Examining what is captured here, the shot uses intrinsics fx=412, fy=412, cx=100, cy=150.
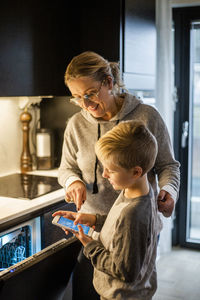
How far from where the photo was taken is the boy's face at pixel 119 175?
1.17m

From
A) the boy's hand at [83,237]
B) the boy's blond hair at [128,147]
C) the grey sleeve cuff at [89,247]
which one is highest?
the boy's blond hair at [128,147]

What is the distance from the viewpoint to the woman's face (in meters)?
1.58

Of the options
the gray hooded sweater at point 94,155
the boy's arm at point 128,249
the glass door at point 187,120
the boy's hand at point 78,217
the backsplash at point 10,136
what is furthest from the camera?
the glass door at point 187,120

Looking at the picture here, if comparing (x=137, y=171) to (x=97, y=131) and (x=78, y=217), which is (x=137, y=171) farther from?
(x=97, y=131)

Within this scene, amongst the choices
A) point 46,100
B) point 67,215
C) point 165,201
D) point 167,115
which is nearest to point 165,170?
point 165,201

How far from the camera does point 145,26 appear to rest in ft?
9.55

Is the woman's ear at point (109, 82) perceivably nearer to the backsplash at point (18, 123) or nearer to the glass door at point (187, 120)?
the backsplash at point (18, 123)

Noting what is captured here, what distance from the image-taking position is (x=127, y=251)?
1.13 metres

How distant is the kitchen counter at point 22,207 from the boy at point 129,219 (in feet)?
2.27

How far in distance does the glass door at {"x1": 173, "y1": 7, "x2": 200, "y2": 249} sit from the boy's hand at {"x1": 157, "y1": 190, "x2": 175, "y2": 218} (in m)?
2.25

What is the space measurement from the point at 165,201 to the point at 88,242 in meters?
0.35

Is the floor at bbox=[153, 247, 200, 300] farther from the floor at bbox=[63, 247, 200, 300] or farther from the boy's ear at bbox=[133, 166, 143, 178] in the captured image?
the boy's ear at bbox=[133, 166, 143, 178]

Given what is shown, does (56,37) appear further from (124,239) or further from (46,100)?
(124,239)

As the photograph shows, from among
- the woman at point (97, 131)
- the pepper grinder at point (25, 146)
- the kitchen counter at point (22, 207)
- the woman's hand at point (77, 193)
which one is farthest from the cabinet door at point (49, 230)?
the pepper grinder at point (25, 146)
